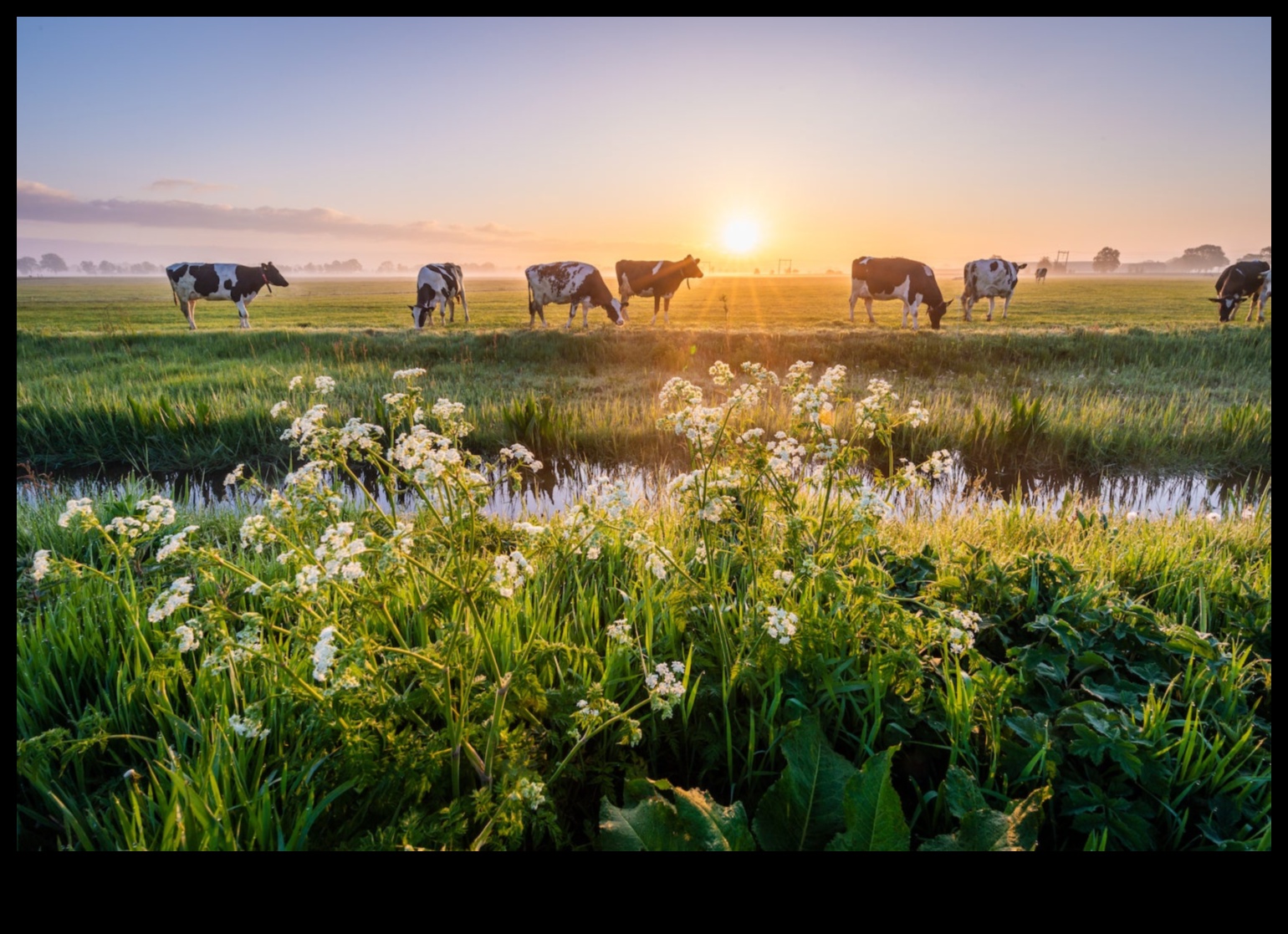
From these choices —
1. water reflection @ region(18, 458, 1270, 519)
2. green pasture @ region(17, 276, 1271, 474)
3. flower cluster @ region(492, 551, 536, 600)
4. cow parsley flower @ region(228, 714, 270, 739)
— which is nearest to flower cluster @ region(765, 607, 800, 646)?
flower cluster @ region(492, 551, 536, 600)

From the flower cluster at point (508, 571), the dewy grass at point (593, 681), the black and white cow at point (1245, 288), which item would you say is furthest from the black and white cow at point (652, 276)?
the flower cluster at point (508, 571)

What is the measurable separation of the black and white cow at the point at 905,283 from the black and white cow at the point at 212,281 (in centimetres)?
2442

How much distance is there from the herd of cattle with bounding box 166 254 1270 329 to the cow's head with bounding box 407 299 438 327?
0.10ft

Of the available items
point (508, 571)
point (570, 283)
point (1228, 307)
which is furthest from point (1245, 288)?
point (508, 571)

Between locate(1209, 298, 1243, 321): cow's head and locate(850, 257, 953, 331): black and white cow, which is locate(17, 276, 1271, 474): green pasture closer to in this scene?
locate(850, 257, 953, 331): black and white cow

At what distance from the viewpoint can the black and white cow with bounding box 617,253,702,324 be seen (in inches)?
1006

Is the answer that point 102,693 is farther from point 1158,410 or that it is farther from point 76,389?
point 1158,410

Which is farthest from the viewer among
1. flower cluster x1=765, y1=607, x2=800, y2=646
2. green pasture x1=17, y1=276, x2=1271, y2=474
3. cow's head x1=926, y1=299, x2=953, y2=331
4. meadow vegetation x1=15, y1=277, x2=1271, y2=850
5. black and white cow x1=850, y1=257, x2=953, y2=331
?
cow's head x1=926, y1=299, x2=953, y2=331

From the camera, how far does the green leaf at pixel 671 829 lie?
158 centimetres

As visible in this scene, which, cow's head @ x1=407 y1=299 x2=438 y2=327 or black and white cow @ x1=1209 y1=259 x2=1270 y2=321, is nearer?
cow's head @ x1=407 y1=299 x2=438 y2=327

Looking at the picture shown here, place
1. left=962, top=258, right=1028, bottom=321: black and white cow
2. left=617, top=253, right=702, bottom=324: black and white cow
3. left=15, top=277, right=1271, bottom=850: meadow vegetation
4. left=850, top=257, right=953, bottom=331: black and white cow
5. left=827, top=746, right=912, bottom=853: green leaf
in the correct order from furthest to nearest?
A: left=962, top=258, right=1028, bottom=321: black and white cow, left=617, top=253, right=702, bottom=324: black and white cow, left=850, top=257, right=953, bottom=331: black and white cow, left=15, top=277, right=1271, bottom=850: meadow vegetation, left=827, top=746, right=912, bottom=853: green leaf

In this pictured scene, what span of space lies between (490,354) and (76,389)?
23.7ft

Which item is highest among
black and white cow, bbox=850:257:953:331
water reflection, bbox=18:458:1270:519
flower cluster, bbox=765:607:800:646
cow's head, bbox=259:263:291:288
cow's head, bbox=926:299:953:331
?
cow's head, bbox=259:263:291:288

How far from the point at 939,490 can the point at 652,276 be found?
2119 centimetres
